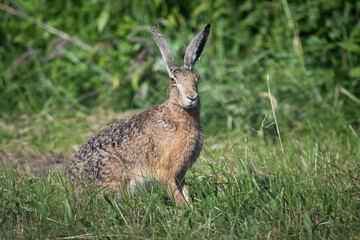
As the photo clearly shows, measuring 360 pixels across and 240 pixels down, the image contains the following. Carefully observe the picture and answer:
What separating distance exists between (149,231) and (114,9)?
184 inches

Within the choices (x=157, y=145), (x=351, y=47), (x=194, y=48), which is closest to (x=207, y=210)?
(x=157, y=145)

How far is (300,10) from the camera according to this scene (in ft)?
21.0

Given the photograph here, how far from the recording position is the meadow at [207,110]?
2.97 meters

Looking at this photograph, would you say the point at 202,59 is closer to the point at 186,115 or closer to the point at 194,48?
the point at 194,48

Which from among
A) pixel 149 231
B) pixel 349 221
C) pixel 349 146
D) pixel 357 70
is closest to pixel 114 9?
pixel 357 70

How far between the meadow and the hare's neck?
24cm

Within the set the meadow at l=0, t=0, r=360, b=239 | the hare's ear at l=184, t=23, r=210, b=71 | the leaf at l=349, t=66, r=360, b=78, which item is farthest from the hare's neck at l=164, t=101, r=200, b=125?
the leaf at l=349, t=66, r=360, b=78

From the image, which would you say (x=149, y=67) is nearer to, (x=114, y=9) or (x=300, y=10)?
(x=114, y=9)

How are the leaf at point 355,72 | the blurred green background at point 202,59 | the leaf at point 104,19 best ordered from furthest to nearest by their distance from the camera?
the leaf at point 104,19 < the blurred green background at point 202,59 < the leaf at point 355,72

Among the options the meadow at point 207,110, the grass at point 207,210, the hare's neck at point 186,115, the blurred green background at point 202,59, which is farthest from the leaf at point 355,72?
the hare's neck at point 186,115

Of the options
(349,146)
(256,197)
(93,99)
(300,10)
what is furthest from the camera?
(93,99)

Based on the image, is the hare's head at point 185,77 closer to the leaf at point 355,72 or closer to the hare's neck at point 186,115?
the hare's neck at point 186,115

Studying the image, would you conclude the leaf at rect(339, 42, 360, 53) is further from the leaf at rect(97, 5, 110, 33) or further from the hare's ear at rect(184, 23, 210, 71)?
the leaf at rect(97, 5, 110, 33)

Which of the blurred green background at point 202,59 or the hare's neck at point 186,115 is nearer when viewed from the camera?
the hare's neck at point 186,115
